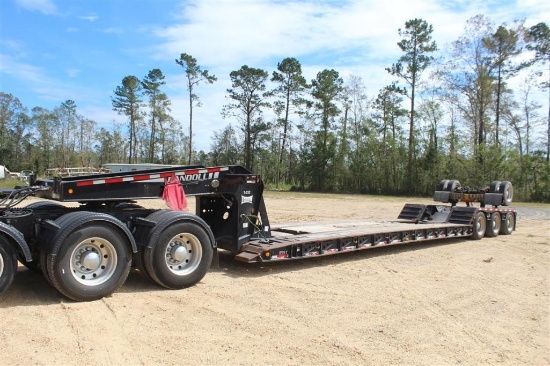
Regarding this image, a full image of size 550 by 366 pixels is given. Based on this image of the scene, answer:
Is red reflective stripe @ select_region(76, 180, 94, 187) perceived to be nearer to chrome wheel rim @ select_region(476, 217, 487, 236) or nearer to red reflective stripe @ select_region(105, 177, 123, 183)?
red reflective stripe @ select_region(105, 177, 123, 183)

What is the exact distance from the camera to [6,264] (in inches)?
206

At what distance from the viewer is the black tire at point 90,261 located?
5457 mm

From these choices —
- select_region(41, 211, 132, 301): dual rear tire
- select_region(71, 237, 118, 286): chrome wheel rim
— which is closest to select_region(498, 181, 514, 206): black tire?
select_region(41, 211, 132, 301): dual rear tire

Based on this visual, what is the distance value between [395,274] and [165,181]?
4.07 m

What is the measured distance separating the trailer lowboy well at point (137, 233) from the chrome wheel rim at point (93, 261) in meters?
0.01

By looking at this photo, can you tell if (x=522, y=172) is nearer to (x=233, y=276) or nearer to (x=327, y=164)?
(x=327, y=164)

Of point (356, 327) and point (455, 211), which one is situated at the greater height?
point (455, 211)

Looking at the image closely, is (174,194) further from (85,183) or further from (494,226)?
(494,226)

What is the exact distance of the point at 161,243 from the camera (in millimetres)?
6246

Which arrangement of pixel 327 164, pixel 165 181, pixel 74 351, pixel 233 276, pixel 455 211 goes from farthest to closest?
1. pixel 327 164
2. pixel 455 211
3. pixel 233 276
4. pixel 165 181
5. pixel 74 351

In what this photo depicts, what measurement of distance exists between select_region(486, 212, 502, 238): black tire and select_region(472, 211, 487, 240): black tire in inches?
11.4

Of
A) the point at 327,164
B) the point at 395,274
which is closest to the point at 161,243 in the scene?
the point at 395,274

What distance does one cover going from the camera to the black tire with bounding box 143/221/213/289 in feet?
20.5

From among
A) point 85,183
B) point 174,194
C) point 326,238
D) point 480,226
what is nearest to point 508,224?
point 480,226
